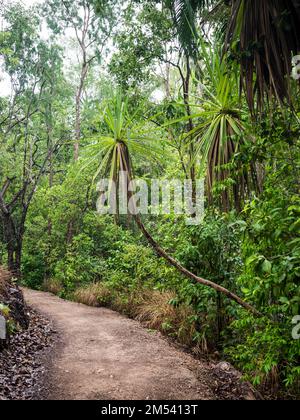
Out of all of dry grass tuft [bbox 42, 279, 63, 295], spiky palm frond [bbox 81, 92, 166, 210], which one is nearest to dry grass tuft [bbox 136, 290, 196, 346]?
spiky palm frond [bbox 81, 92, 166, 210]

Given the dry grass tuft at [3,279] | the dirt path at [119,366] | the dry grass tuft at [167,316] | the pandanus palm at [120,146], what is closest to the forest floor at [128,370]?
the dirt path at [119,366]

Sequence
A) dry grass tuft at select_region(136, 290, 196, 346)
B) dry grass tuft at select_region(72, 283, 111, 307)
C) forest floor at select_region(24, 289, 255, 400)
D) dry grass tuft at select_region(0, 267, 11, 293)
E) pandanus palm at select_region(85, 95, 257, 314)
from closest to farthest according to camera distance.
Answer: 1. pandanus palm at select_region(85, 95, 257, 314)
2. forest floor at select_region(24, 289, 255, 400)
3. dry grass tuft at select_region(136, 290, 196, 346)
4. dry grass tuft at select_region(0, 267, 11, 293)
5. dry grass tuft at select_region(72, 283, 111, 307)

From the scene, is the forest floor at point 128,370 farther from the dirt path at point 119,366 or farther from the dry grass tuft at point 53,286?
the dry grass tuft at point 53,286

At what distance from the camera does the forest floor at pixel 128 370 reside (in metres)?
3.54

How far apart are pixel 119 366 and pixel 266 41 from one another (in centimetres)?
377

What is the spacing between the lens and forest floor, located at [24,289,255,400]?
3541 mm

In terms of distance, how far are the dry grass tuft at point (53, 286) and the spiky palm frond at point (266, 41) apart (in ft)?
29.7

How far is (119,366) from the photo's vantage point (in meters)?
4.26

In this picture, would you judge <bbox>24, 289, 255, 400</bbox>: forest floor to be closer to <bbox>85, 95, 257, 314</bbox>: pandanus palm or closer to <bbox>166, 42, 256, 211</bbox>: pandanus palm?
<bbox>85, 95, 257, 314</bbox>: pandanus palm

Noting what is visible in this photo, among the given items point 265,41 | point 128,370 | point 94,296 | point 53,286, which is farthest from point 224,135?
point 53,286

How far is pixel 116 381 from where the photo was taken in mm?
3775

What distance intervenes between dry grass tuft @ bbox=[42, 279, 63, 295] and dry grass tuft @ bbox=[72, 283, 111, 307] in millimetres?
1445
